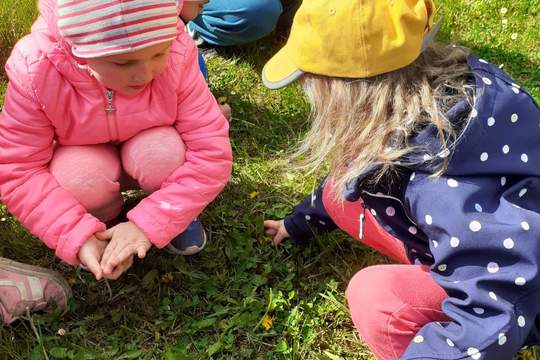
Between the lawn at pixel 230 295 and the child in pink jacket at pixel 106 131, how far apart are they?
9.7 inches

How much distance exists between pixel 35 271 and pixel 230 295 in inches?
23.3

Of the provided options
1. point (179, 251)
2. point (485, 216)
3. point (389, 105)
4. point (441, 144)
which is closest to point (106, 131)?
point (179, 251)

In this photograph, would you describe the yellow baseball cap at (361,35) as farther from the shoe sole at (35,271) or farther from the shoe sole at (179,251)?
the shoe sole at (35,271)

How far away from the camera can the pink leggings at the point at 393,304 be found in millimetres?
1667

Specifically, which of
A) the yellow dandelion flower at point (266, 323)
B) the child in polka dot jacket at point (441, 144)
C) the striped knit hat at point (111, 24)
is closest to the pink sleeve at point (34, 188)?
the striped knit hat at point (111, 24)

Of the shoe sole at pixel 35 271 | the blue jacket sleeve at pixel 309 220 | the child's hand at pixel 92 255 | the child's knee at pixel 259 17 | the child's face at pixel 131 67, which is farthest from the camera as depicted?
the child's knee at pixel 259 17

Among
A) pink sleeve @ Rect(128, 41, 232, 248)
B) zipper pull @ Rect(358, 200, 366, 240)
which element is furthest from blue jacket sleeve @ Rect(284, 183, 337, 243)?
pink sleeve @ Rect(128, 41, 232, 248)

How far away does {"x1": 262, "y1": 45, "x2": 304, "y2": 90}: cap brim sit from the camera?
5.02 ft

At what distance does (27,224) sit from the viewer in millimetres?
1814

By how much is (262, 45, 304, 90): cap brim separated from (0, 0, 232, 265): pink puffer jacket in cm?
35

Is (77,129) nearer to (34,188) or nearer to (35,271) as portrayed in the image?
(34,188)

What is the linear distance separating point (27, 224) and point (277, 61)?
83 centimetres

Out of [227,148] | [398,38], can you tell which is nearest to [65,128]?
[227,148]

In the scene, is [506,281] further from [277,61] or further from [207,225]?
[207,225]
